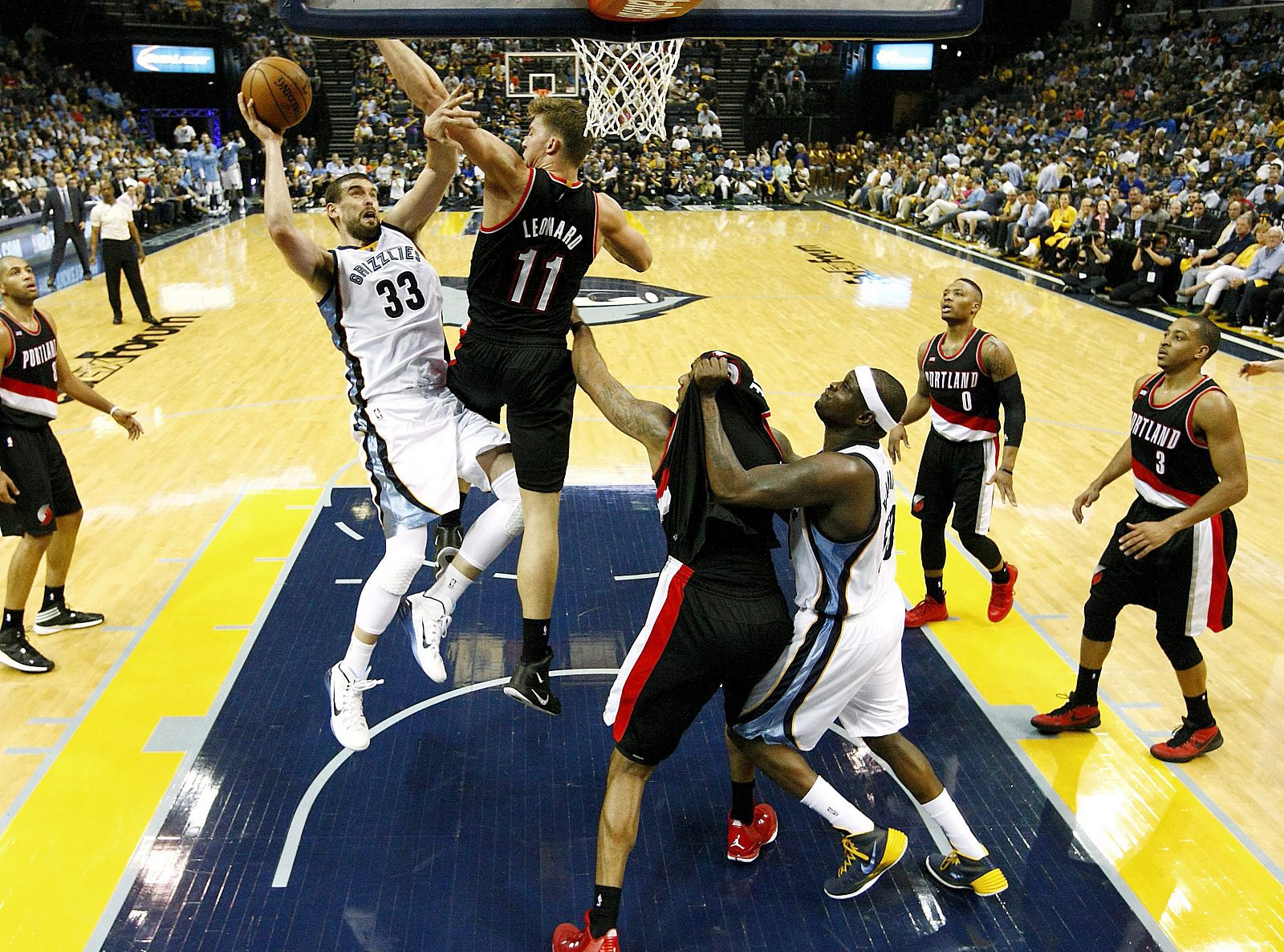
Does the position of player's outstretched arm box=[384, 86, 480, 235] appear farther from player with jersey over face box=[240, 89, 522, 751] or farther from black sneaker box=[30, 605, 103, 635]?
black sneaker box=[30, 605, 103, 635]

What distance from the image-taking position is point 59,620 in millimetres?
5582

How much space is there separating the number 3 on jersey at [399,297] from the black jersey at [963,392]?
2.47m

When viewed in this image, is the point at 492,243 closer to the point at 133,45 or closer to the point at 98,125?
the point at 98,125

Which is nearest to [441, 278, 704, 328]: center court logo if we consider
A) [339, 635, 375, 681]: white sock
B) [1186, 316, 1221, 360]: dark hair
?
[339, 635, 375, 681]: white sock

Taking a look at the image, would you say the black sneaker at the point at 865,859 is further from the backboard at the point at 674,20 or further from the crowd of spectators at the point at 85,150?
the crowd of spectators at the point at 85,150

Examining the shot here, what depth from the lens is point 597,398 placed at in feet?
12.4

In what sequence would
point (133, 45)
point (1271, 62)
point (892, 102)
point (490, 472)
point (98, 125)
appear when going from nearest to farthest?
point (490, 472)
point (1271, 62)
point (98, 125)
point (133, 45)
point (892, 102)

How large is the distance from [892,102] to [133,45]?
20.5m

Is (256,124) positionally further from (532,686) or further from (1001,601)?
(1001,601)

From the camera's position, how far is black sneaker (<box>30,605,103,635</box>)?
555 centimetres

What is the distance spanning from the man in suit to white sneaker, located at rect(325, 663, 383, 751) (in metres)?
12.7

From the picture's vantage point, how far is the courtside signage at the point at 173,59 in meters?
27.7

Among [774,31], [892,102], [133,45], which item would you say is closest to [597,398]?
[774,31]

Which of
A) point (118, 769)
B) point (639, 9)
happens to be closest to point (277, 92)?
point (639, 9)
